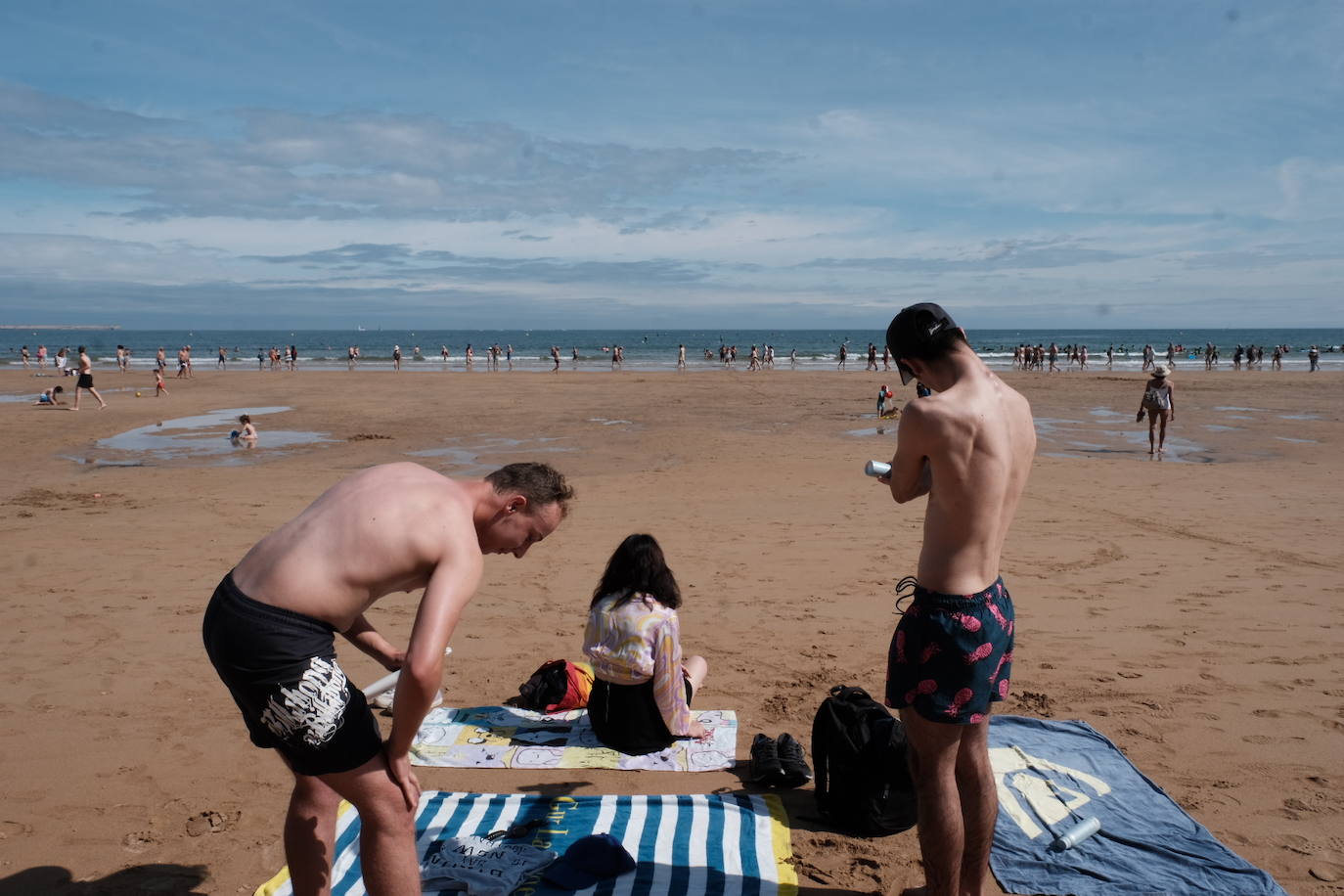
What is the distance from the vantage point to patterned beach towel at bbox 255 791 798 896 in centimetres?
351

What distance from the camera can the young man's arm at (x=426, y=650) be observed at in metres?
2.47

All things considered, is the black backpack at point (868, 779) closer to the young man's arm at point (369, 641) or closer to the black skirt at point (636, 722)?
the black skirt at point (636, 722)

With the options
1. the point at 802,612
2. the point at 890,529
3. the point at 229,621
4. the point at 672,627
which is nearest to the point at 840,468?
the point at 890,529

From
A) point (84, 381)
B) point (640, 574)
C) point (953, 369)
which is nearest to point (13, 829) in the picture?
point (640, 574)

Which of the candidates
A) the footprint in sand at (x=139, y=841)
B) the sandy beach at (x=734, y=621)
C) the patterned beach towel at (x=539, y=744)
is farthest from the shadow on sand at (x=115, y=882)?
the patterned beach towel at (x=539, y=744)

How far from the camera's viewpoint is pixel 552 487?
293cm

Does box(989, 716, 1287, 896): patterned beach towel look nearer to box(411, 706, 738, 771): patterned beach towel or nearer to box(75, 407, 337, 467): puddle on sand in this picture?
box(411, 706, 738, 771): patterned beach towel

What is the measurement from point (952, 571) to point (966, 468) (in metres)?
0.35

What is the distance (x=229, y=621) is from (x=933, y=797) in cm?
229

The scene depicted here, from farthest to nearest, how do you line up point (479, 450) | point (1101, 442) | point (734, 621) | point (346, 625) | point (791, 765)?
1. point (1101, 442)
2. point (479, 450)
3. point (734, 621)
4. point (791, 765)
5. point (346, 625)

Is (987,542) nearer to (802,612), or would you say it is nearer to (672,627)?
(672,627)

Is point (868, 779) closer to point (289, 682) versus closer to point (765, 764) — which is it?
point (765, 764)

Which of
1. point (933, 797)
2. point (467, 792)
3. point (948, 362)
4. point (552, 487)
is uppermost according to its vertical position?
point (948, 362)

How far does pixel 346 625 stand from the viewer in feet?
9.16
